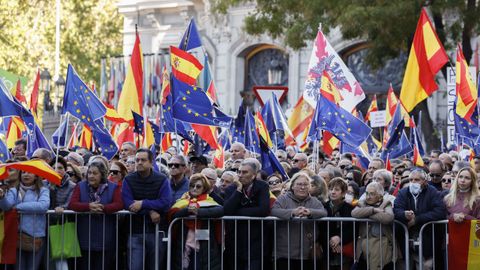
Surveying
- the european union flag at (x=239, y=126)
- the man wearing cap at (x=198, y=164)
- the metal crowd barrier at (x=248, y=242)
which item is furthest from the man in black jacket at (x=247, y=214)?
the european union flag at (x=239, y=126)

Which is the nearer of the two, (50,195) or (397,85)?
(50,195)

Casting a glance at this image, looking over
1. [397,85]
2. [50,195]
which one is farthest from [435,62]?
[397,85]

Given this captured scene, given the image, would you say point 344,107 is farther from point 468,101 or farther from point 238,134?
point 238,134

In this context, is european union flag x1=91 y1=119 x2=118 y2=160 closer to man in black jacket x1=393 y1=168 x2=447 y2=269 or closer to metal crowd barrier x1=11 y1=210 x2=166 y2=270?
metal crowd barrier x1=11 y1=210 x2=166 y2=270

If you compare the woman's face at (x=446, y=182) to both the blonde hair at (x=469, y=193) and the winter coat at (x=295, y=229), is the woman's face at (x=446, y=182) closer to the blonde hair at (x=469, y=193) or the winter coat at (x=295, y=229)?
the blonde hair at (x=469, y=193)

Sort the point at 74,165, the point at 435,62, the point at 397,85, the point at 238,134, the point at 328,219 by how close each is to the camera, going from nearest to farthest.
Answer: the point at 328,219, the point at 74,165, the point at 435,62, the point at 238,134, the point at 397,85

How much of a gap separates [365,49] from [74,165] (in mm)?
25583

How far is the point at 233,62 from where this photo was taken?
43.7 meters

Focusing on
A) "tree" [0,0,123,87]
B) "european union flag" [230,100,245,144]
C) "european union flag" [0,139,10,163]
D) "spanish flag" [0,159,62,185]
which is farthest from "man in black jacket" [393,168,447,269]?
"tree" [0,0,123,87]

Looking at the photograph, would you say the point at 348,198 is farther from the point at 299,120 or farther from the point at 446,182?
the point at 299,120

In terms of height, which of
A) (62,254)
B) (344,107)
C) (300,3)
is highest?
(300,3)

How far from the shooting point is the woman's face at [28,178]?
13.6 metres

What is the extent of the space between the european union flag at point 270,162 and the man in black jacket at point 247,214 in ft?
12.1

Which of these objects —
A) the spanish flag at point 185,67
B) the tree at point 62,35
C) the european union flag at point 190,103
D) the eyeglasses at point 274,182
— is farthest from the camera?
the tree at point 62,35
